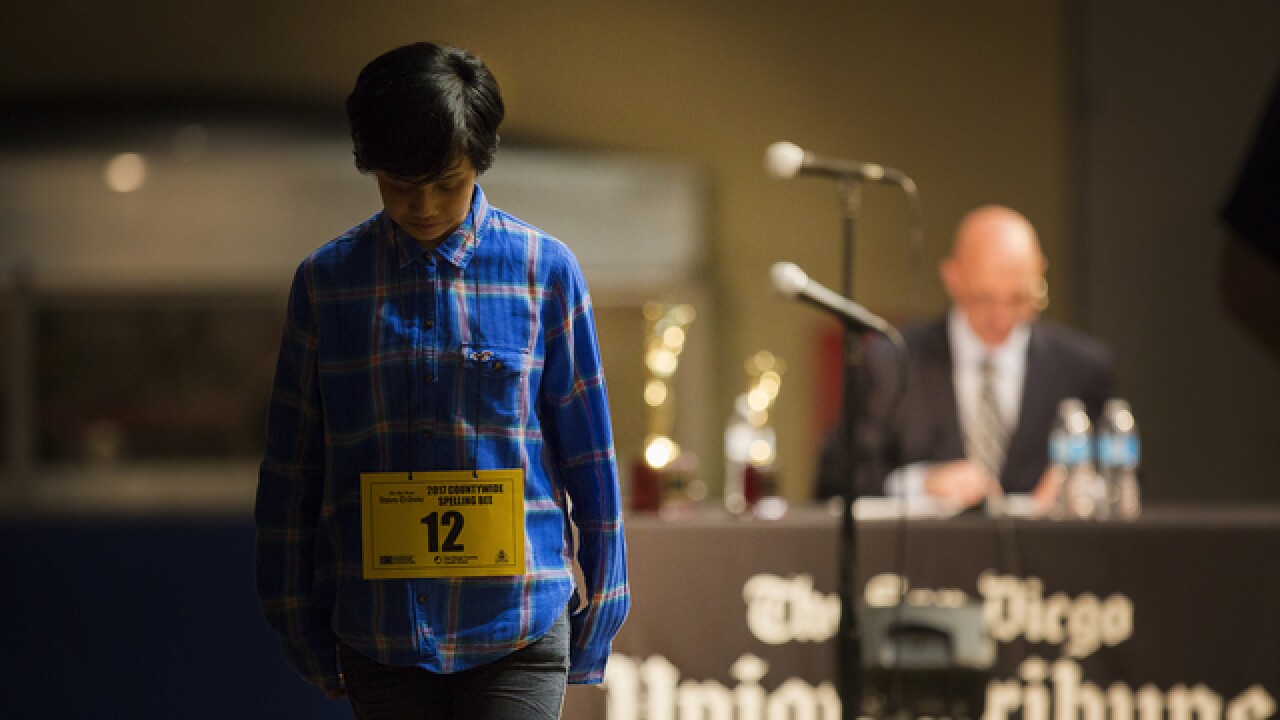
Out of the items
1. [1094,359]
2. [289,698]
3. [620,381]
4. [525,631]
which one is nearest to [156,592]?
[289,698]

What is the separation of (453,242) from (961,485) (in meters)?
1.93

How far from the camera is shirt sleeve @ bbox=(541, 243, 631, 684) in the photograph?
1.54 metres

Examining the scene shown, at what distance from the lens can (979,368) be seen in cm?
367

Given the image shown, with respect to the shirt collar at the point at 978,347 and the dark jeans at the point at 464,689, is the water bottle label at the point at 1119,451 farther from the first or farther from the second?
the dark jeans at the point at 464,689

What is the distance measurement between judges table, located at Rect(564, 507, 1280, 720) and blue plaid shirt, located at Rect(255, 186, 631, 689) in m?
1.33

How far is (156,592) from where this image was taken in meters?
2.62

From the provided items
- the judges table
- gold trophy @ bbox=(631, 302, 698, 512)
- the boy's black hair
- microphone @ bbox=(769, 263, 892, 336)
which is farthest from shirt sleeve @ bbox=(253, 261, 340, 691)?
gold trophy @ bbox=(631, 302, 698, 512)

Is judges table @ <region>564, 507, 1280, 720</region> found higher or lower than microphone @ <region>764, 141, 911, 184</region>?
lower

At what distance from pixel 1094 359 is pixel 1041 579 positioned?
0.94 meters

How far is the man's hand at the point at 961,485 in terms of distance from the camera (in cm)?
315

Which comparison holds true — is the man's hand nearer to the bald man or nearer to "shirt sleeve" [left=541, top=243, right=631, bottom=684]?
the bald man

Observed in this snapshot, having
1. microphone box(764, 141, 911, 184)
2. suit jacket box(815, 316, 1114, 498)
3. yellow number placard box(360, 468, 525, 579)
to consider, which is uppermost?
microphone box(764, 141, 911, 184)

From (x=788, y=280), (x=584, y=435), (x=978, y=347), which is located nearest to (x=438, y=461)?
(x=584, y=435)

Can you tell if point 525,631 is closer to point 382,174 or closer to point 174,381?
point 382,174
